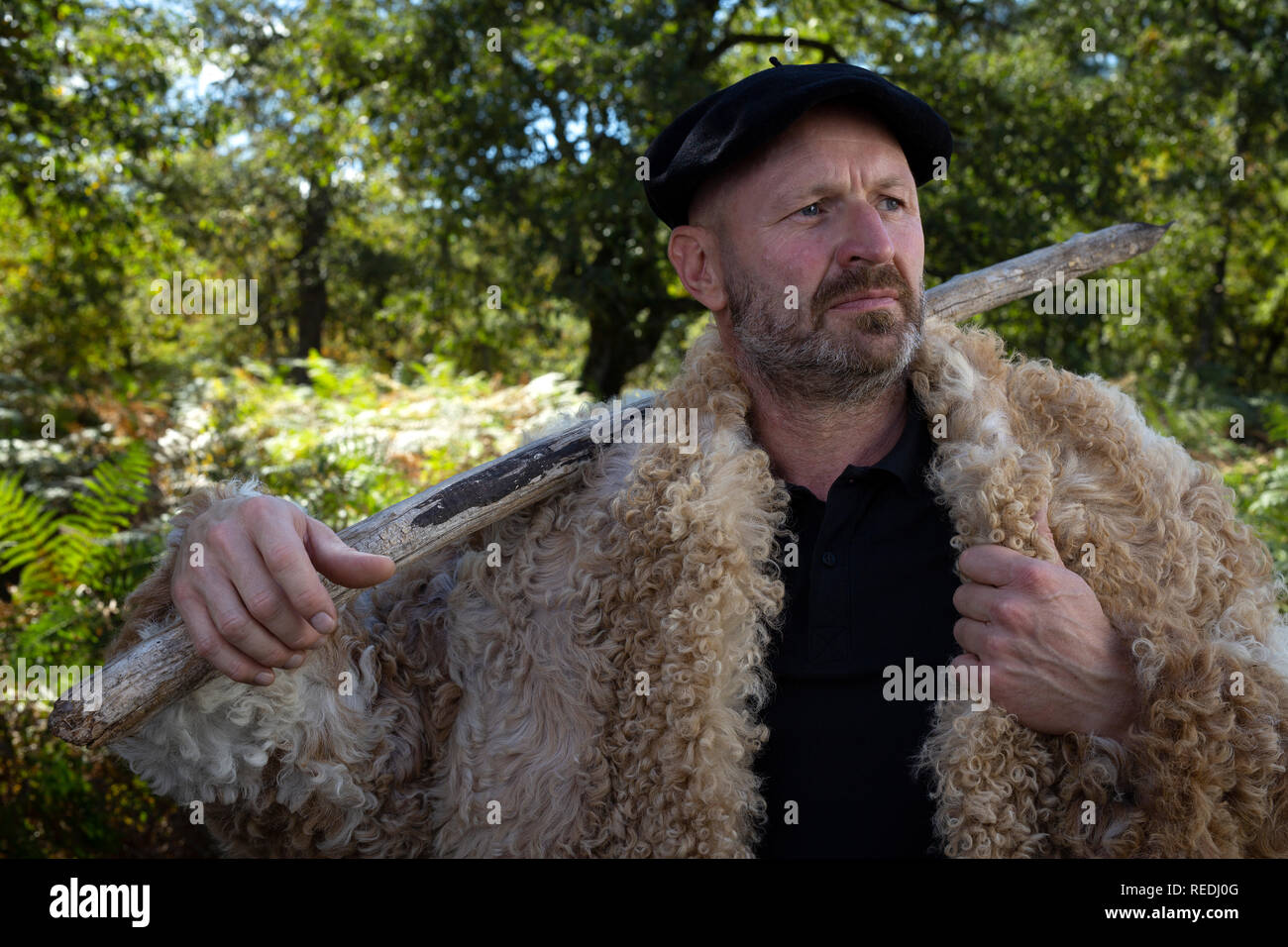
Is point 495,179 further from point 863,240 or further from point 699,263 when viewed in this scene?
point 863,240

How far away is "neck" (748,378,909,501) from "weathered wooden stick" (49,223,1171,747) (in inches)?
16.4

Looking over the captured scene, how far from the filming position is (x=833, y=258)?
2.37 meters

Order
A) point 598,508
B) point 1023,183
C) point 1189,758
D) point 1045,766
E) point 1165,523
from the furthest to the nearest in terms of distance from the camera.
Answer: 1. point 1023,183
2. point 598,508
3. point 1165,523
4. point 1045,766
5. point 1189,758

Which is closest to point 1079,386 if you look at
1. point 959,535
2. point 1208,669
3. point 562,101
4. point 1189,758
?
point 959,535

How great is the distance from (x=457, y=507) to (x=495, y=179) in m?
8.13

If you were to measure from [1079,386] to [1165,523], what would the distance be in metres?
0.42

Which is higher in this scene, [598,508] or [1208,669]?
[598,508]

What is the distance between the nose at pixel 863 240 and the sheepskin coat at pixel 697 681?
33 cm

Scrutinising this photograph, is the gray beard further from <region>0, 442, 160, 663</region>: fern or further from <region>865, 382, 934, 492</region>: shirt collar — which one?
<region>0, 442, 160, 663</region>: fern

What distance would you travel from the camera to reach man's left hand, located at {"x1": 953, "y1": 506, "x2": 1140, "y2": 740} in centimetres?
201

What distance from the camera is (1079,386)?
7.83 ft

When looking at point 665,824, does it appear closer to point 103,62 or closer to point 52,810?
point 52,810

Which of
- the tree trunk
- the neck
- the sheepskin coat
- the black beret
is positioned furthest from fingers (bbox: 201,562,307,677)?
the tree trunk

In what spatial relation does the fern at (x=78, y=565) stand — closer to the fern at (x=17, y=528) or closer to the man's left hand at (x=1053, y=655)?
the fern at (x=17, y=528)
